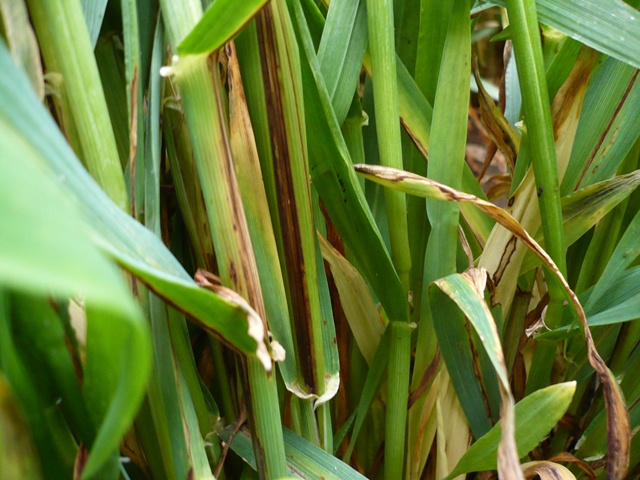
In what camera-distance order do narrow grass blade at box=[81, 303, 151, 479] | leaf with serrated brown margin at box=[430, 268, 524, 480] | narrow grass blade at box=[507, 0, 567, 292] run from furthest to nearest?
narrow grass blade at box=[507, 0, 567, 292] < leaf with serrated brown margin at box=[430, 268, 524, 480] < narrow grass blade at box=[81, 303, 151, 479]

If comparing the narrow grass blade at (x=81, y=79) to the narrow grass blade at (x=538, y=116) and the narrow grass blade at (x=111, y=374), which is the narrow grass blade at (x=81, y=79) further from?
the narrow grass blade at (x=538, y=116)

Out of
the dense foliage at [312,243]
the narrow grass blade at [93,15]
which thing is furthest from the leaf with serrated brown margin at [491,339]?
the narrow grass blade at [93,15]

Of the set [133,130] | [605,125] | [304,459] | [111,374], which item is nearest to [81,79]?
[133,130]

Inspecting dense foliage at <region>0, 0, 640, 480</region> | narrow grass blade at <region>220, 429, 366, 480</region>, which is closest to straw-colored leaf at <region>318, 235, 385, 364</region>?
dense foliage at <region>0, 0, 640, 480</region>

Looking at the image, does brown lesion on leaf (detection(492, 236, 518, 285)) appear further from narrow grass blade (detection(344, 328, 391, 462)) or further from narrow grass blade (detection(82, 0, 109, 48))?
narrow grass blade (detection(82, 0, 109, 48))

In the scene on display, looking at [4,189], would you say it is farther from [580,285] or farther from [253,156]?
[580,285]

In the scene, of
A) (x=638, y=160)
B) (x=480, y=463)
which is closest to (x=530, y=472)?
(x=480, y=463)
